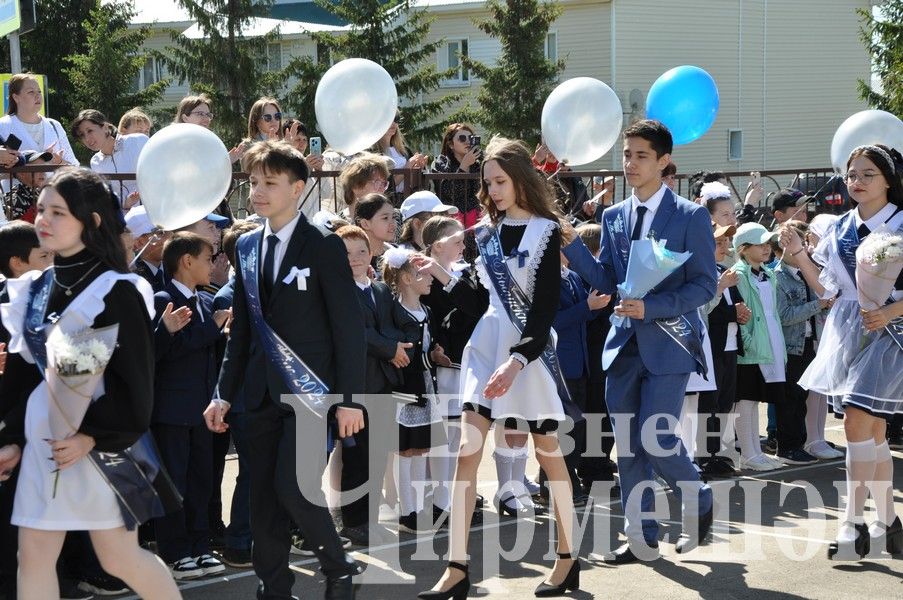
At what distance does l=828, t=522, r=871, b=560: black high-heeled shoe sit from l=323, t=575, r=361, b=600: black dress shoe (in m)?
2.61

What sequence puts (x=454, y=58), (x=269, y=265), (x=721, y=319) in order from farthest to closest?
(x=454, y=58) < (x=721, y=319) < (x=269, y=265)

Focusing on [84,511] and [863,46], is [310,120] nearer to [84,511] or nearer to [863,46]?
[863,46]

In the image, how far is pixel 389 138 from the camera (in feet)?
33.7

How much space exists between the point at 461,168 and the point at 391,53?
24.8m

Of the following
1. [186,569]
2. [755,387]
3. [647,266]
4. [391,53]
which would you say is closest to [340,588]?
[186,569]

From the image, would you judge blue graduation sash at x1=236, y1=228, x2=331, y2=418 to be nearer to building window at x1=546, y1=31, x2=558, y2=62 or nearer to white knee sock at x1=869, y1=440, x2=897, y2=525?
white knee sock at x1=869, y1=440, x2=897, y2=525

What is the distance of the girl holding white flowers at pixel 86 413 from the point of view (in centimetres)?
425

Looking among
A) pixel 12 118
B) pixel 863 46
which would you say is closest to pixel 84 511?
pixel 12 118

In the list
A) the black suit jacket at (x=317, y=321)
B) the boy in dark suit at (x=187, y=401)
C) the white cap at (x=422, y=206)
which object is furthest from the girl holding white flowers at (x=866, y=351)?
the boy in dark suit at (x=187, y=401)

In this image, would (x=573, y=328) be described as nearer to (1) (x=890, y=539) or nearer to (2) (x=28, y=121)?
(1) (x=890, y=539)

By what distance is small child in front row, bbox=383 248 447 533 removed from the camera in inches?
274

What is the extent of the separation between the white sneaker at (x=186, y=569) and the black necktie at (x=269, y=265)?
1715mm

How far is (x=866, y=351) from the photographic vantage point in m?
6.14

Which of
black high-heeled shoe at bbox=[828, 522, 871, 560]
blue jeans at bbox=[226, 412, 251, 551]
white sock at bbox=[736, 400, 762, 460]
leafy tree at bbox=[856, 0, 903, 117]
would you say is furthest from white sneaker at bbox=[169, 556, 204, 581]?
leafy tree at bbox=[856, 0, 903, 117]
